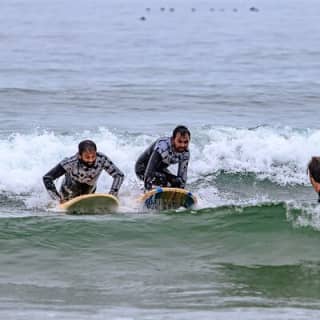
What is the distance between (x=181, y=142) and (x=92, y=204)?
1.30 metres

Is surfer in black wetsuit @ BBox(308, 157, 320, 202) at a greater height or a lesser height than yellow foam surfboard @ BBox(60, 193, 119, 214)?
greater

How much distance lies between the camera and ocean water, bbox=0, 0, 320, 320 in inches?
337

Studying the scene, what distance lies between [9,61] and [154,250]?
22.1 m

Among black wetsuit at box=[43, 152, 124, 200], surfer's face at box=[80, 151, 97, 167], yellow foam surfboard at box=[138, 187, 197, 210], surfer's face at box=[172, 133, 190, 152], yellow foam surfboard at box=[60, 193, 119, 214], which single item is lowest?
yellow foam surfboard at box=[60, 193, 119, 214]

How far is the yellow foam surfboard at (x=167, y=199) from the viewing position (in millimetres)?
11641

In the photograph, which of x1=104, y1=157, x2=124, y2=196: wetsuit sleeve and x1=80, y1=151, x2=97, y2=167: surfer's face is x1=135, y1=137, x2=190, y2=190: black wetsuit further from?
x1=80, y1=151, x2=97, y2=167: surfer's face

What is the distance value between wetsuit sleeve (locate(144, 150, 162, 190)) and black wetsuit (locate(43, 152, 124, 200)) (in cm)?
32

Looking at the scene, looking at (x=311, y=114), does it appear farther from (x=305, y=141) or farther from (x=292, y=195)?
(x=292, y=195)

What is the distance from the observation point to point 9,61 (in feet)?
104

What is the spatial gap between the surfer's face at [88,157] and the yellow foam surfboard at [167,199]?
765 millimetres

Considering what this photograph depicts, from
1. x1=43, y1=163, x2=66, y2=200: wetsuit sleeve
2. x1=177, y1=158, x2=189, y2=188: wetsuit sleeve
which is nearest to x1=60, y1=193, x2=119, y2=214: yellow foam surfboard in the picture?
x1=43, y1=163, x2=66, y2=200: wetsuit sleeve

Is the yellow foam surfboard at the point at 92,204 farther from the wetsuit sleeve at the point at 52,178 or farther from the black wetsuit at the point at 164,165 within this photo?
the black wetsuit at the point at 164,165

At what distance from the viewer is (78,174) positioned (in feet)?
39.0

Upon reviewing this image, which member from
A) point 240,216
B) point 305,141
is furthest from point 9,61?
point 240,216
